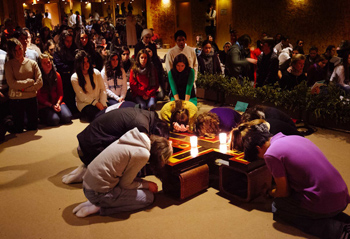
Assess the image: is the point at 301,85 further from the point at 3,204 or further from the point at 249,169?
the point at 3,204

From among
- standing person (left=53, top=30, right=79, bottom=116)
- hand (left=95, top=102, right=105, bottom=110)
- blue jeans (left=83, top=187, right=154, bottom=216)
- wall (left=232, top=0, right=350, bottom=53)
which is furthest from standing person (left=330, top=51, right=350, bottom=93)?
wall (left=232, top=0, right=350, bottom=53)

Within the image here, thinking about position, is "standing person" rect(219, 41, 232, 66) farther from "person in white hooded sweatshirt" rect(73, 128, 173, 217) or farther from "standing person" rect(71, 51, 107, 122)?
"person in white hooded sweatshirt" rect(73, 128, 173, 217)

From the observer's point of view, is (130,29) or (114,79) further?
(130,29)

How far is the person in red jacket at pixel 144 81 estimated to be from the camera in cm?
629

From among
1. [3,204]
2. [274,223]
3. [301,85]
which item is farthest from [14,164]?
[301,85]

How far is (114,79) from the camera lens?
6387mm

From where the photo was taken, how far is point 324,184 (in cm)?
240

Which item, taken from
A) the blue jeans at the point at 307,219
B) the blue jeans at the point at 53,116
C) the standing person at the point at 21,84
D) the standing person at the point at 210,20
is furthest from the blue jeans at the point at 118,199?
the standing person at the point at 210,20

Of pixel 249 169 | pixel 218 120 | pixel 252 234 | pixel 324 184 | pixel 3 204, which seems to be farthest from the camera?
pixel 218 120

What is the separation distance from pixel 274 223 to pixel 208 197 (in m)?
0.71

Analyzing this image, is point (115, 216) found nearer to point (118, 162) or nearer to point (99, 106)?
point (118, 162)

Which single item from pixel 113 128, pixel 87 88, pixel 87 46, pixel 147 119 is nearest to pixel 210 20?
pixel 87 46

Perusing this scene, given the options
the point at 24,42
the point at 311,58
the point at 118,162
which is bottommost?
the point at 118,162

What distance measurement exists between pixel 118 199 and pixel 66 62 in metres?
4.40
